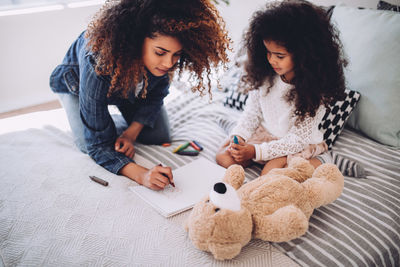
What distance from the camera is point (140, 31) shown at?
896 millimetres

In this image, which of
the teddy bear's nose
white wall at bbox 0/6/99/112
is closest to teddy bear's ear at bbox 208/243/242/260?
the teddy bear's nose

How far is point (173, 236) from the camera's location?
74 cm

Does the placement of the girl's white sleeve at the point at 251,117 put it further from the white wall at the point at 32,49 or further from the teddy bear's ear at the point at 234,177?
the white wall at the point at 32,49

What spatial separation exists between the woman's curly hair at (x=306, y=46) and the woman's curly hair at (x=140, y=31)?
17cm

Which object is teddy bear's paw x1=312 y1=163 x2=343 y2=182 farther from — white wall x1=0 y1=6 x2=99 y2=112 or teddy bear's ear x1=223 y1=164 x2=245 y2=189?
white wall x1=0 y1=6 x2=99 y2=112

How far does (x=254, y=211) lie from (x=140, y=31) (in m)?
0.65

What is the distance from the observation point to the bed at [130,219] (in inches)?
27.2

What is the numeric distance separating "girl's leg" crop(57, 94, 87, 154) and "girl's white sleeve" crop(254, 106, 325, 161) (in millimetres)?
698

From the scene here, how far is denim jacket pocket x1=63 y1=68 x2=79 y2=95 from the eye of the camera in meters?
1.15

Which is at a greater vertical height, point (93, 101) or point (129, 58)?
point (129, 58)

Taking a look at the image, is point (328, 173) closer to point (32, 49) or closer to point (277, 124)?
point (277, 124)

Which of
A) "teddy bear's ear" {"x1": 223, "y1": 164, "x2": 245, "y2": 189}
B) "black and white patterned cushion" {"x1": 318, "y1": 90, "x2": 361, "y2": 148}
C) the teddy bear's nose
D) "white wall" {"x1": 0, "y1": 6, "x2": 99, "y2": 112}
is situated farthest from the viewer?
"white wall" {"x1": 0, "y1": 6, "x2": 99, "y2": 112}

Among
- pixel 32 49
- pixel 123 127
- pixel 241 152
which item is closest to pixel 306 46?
pixel 241 152

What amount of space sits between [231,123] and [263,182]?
1.98ft
